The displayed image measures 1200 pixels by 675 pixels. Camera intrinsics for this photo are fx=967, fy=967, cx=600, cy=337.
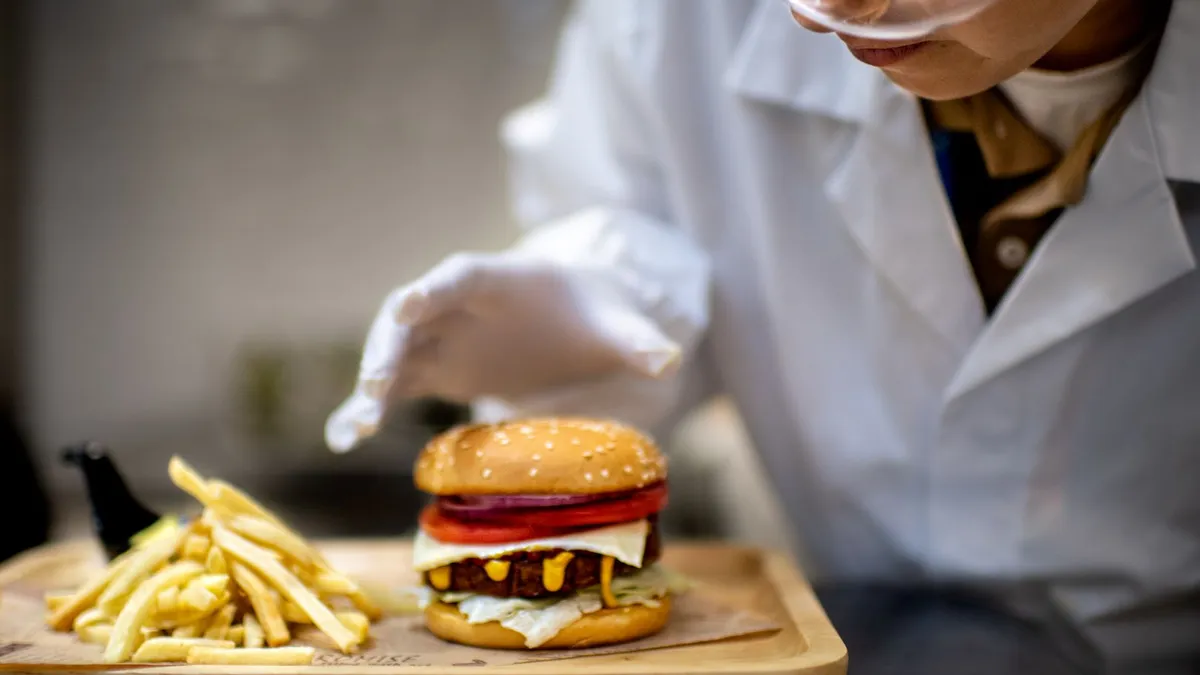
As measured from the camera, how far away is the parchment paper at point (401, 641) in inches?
41.4

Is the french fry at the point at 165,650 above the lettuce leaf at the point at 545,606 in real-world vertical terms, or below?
above

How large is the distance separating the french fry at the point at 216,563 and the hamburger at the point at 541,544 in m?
0.22

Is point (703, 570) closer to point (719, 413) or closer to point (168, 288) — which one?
point (719, 413)

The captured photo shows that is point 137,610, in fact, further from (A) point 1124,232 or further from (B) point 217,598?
(A) point 1124,232

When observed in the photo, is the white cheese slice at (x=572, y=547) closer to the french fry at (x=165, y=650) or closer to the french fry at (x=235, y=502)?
the french fry at (x=235, y=502)

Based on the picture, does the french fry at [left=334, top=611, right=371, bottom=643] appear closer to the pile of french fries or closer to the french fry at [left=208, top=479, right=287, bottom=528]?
the pile of french fries

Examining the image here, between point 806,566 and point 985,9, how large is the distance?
129cm

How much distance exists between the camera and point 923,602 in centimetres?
142

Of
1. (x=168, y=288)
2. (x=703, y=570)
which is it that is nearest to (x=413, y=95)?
(x=168, y=288)

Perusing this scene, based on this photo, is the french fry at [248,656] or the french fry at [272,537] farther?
the french fry at [272,537]

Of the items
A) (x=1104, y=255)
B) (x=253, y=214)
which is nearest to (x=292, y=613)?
(x=1104, y=255)

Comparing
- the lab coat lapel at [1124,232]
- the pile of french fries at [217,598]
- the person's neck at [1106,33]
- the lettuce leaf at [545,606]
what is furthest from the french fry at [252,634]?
the person's neck at [1106,33]

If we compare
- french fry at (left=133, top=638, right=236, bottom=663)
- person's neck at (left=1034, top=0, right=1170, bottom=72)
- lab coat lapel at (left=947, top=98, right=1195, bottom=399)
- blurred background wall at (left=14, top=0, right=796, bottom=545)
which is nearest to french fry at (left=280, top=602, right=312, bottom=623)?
french fry at (left=133, top=638, right=236, bottom=663)

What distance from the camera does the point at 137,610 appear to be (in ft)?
3.44
